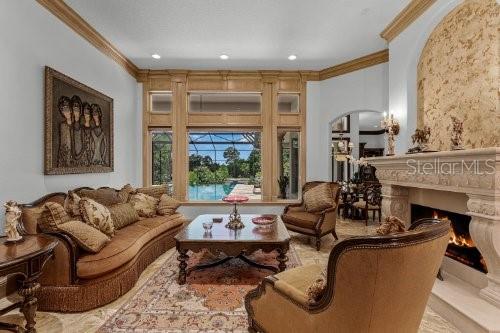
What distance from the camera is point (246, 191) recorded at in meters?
6.59

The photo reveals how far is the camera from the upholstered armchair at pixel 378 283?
1325 millimetres

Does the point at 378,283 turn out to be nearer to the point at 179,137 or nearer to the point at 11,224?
the point at 11,224

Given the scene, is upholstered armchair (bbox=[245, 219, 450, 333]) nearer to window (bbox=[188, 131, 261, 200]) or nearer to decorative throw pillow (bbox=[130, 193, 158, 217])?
decorative throw pillow (bbox=[130, 193, 158, 217])

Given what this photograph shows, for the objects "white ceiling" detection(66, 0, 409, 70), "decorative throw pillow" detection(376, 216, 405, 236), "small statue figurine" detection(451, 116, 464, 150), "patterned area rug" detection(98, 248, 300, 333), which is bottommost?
"patterned area rug" detection(98, 248, 300, 333)

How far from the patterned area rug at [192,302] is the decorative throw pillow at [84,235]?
647 millimetres

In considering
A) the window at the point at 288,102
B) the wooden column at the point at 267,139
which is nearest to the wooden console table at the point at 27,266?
the wooden column at the point at 267,139

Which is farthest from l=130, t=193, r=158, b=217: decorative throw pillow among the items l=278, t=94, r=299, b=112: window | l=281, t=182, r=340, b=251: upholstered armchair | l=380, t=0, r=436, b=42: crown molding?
l=380, t=0, r=436, b=42: crown molding

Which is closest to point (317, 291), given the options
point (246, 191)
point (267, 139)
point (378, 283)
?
point (378, 283)

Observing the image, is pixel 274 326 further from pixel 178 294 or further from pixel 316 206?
pixel 316 206

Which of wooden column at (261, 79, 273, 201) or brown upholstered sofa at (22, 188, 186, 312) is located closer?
brown upholstered sofa at (22, 188, 186, 312)

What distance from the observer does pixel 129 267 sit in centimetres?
303

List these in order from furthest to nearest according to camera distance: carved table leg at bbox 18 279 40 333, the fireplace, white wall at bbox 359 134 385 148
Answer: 1. white wall at bbox 359 134 385 148
2. the fireplace
3. carved table leg at bbox 18 279 40 333

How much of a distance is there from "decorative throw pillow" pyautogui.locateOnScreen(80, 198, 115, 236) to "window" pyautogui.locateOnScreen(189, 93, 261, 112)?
3.63m

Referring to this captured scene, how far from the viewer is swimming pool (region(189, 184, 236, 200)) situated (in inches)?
255
